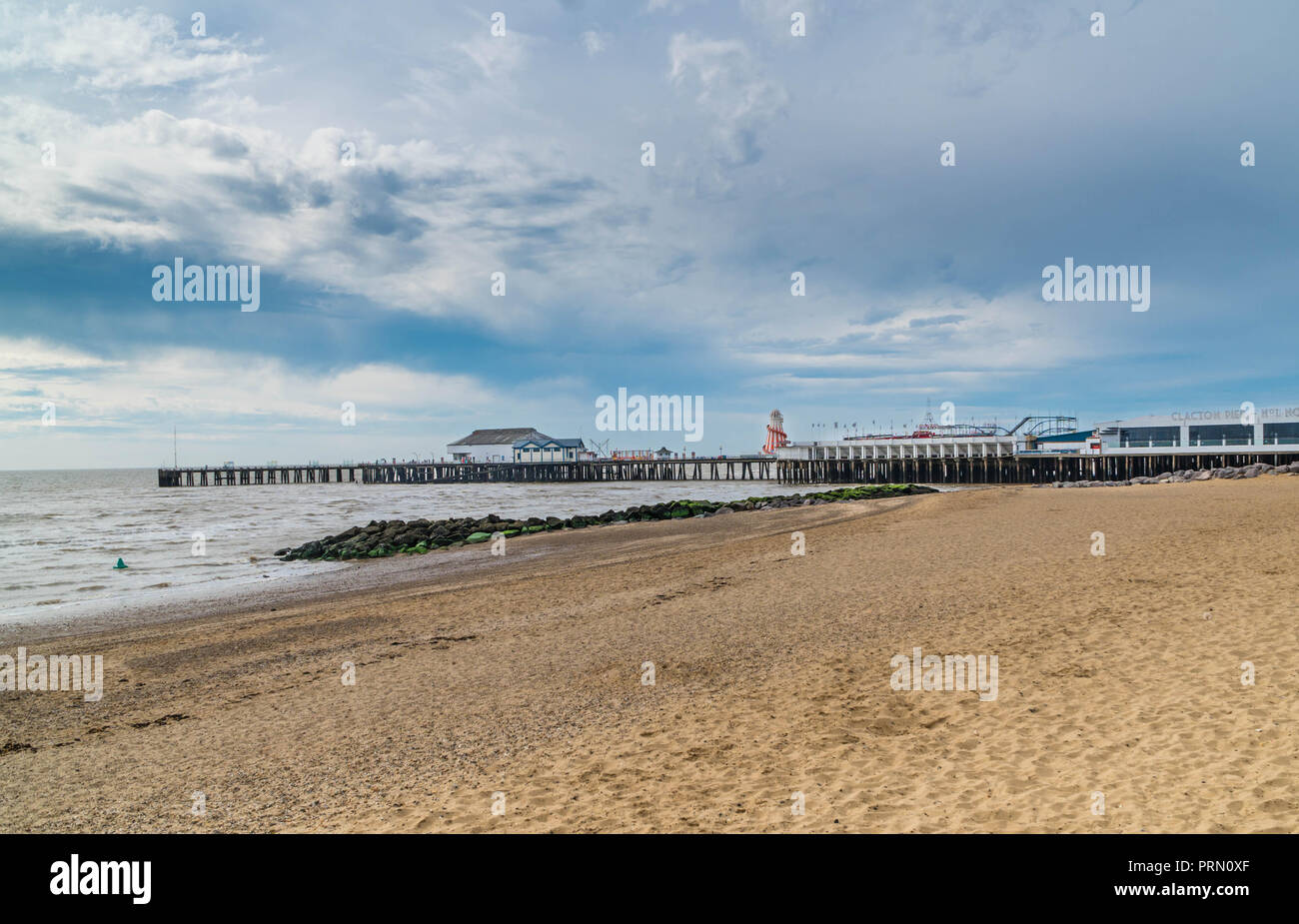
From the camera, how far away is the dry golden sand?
5105mm

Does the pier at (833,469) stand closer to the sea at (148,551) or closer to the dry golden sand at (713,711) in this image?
the sea at (148,551)

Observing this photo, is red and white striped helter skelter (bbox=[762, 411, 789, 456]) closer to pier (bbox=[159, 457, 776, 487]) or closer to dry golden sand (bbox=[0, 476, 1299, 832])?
pier (bbox=[159, 457, 776, 487])

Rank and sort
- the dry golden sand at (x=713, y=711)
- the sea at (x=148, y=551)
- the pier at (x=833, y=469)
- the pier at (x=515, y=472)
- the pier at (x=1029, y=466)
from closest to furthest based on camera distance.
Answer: the dry golden sand at (x=713, y=711) → the sea at (x=148, y=551) → the pier at (x=1029, y=466) → the pier at (x=833, y=469) → the pier at (x=515, y=472)

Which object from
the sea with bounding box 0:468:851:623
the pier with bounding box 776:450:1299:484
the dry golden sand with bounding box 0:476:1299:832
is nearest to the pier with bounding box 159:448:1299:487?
the pier with bounding box 776:450:1299:484

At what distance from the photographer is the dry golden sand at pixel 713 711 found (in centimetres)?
511

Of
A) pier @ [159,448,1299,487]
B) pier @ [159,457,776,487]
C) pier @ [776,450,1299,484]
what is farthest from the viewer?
pier @ [159,457,776,487]

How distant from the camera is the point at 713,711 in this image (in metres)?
7.21

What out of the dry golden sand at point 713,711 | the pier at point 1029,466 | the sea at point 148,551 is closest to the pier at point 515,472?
the pier at point 1029,466

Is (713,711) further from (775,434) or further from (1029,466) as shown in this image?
(775,434)

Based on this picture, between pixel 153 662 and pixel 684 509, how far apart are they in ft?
89.8

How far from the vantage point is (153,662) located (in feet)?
34.0
